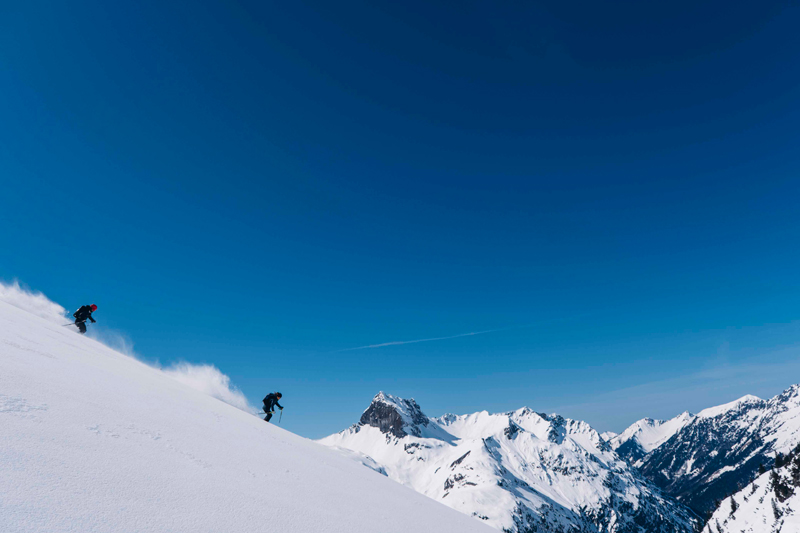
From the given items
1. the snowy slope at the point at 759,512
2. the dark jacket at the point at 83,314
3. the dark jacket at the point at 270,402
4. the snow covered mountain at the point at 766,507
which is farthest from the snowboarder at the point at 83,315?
the snow covered mountain at the point at 766,507

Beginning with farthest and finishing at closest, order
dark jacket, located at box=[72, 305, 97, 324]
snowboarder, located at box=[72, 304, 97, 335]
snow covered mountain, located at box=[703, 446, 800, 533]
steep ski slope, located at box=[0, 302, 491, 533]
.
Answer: snow covered mountain, located at box=[703, 446, 800, 533]
dark jacket, located at box=[72, 305, 97, 324]
snowboarder, located at box=[72, 304, 97, 335]
steep ski slope, located at box=[0, 302, 491, 533]

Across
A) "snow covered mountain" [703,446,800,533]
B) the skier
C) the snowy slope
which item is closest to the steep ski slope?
A: the skier

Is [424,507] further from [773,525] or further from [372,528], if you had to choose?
[773,525]

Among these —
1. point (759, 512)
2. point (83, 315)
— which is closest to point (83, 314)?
point (83, 315)

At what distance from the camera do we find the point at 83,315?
2477cm

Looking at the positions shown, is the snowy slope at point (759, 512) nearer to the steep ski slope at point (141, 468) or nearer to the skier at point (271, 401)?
the skier at point (271, 401)

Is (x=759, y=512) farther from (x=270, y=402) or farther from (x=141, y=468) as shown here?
(x=141, y=468)

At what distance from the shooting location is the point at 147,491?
6008 mm

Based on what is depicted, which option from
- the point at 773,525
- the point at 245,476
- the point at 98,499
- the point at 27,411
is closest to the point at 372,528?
the point at 245,476

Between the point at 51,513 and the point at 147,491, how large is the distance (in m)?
1.69

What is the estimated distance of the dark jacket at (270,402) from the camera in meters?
26.1

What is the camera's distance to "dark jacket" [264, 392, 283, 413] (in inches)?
1026

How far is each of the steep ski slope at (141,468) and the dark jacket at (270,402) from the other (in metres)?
13.8

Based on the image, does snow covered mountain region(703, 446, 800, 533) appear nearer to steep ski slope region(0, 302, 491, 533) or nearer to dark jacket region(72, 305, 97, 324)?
steep ski slope region(0, 302, 491, 533)
